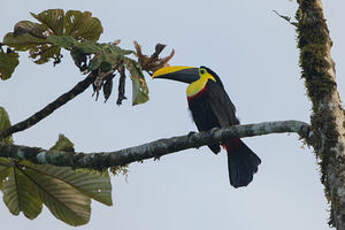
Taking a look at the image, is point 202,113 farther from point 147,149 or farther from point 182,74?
point 147,149

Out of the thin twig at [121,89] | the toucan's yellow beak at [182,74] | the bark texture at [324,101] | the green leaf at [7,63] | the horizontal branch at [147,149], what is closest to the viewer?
the bark texture at [324,101]

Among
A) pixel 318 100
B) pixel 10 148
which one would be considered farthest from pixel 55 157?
pixel 318 100

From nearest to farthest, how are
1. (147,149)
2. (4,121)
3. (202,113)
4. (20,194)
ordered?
(147,149), (4,121), (20,194), (202,113)

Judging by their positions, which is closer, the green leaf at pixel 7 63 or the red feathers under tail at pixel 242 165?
the green leaf at pixel 7 63

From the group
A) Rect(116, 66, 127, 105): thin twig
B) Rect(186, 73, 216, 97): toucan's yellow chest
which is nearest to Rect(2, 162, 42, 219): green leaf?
Rect(116, 66, 127, 105): thin twig

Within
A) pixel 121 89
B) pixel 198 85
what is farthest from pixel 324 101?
pixel 198 85

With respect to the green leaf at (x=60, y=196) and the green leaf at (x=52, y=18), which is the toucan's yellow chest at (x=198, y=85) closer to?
the green leaf at (x=52, y=18)

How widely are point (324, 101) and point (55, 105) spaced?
2.41 metres

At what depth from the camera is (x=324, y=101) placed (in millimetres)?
4238

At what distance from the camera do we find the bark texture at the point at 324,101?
3904mm

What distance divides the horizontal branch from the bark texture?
0.17 metres

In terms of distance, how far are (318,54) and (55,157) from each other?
2311 millimetres

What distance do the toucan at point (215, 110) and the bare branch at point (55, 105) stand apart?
1197mm

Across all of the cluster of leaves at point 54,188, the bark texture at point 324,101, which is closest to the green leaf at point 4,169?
the cluster of leaves at point 54,188
